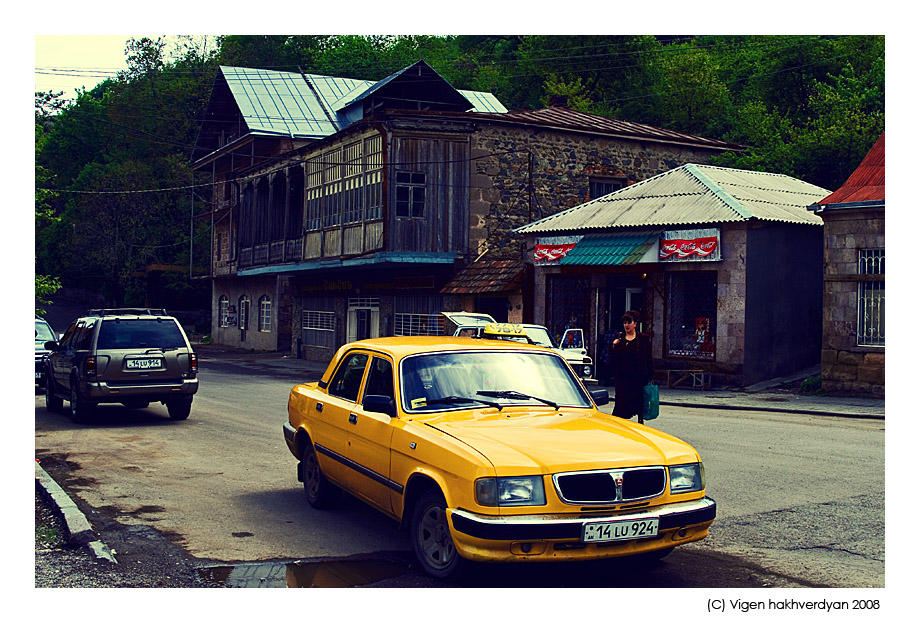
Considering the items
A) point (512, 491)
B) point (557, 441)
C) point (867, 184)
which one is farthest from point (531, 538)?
point (867, 184)

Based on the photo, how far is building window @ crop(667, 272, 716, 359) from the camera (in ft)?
74.6

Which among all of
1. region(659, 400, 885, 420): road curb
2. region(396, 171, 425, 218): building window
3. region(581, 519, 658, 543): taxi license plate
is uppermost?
region(396, 171, 425, 218): building window

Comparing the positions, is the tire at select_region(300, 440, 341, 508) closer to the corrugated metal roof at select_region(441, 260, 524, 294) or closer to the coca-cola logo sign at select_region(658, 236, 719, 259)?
the coca-cola logo sign at select_region(658, 236, 719, 259)

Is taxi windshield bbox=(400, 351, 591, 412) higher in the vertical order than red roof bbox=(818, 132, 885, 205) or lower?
lower

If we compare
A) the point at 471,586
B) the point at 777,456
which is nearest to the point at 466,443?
the point at 471,586

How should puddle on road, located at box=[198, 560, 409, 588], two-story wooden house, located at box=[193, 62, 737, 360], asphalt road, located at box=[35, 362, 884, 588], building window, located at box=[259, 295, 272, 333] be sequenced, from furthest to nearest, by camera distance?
1. building window, located at box=[259, 295, 272, 333]
2. two-story wooden house, located at box=[193, 62, 737, 360]
3. asphalt road, located at box=[35, 362, 884, 588]
4. puddle on road, located at box=[198, 560, 409, 588]

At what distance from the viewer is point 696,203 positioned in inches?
933

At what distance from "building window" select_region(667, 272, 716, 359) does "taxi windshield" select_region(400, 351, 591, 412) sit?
16.3 meters

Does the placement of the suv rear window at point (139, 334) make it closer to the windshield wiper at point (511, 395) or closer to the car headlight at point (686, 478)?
the windshield wiper at point (511, 395)

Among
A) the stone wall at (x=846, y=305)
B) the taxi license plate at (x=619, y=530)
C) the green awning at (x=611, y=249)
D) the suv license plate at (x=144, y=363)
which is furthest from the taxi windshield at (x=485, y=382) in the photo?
the green awning at (x=611, y=249)

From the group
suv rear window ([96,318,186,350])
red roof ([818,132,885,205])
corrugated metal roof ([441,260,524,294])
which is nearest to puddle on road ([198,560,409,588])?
suv rear window ([96,318,186,350])

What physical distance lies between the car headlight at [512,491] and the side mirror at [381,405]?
1.34 m

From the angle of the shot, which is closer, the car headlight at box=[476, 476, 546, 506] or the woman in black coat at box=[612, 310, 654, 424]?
the car headlight at box=[476, 476, 546, 506]
